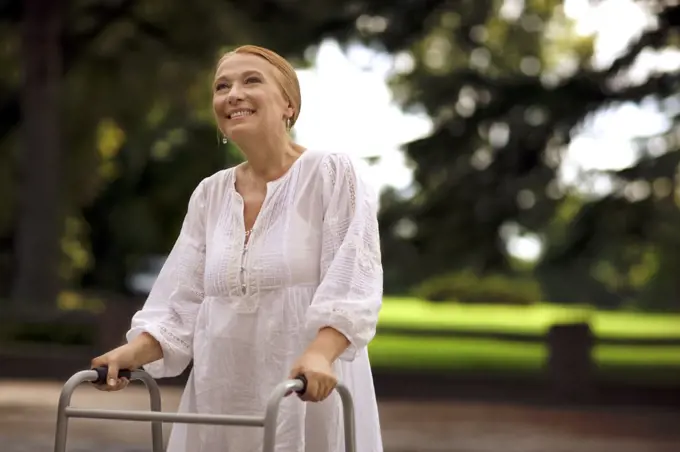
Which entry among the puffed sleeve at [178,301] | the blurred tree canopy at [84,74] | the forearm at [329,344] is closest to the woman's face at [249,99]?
the puffed sleeve at [178,301]

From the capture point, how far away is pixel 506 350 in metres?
28.7

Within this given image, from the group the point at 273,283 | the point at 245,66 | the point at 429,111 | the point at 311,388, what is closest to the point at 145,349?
the point at 273,283

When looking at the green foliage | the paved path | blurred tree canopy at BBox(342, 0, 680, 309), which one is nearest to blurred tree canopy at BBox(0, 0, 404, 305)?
blurred tree canopy at BBox(342, 0, 680, 309)

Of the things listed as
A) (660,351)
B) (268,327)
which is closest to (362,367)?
(268,327)

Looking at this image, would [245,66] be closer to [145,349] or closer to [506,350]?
[145,349]

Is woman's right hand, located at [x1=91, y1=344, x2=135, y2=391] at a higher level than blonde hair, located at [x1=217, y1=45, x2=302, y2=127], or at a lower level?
lower

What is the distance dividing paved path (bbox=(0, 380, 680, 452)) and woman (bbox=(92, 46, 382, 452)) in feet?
24.5

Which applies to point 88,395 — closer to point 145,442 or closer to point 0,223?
point 145,442

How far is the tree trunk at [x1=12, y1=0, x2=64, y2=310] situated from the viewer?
65.8ft

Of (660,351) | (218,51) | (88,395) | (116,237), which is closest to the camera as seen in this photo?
(88,395)

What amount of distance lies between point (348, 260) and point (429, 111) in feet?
42.8

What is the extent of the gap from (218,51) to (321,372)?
17188mm

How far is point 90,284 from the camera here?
124ft

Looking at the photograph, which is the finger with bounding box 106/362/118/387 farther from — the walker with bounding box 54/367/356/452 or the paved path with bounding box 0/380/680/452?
the paved path with bounding box 0/380/680/452
